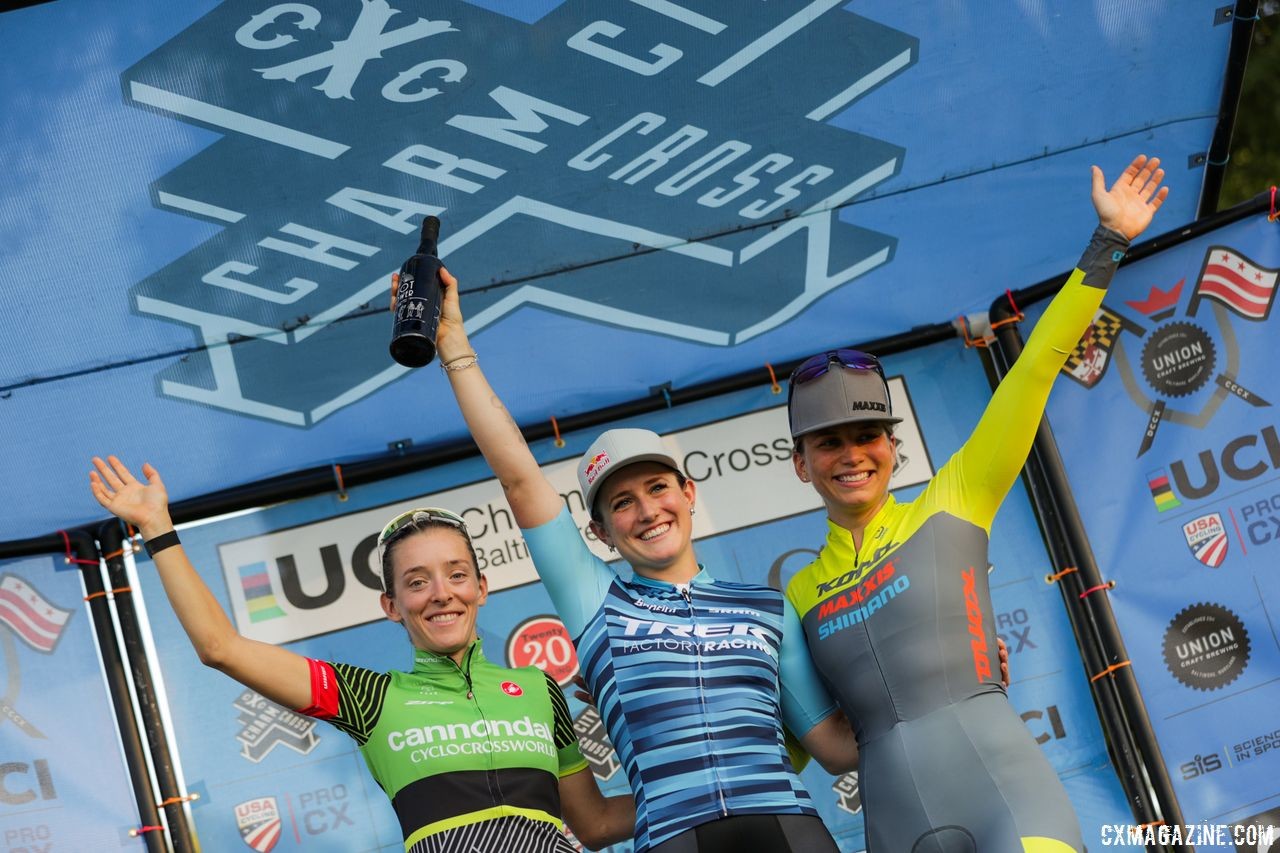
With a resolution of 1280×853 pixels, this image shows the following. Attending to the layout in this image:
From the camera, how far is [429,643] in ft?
10.9

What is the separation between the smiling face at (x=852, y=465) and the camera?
3.30 m

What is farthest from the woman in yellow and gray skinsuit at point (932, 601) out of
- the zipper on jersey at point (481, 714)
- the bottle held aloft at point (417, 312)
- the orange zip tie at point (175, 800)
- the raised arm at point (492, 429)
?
the orange zip tie at point (175, 800)

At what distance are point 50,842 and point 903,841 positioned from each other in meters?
2.48

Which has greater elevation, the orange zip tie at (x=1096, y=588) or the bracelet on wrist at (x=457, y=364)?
the bracelet on wrist at (x=457, y=364)

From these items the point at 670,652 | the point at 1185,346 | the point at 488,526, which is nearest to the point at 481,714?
the point at 670,652

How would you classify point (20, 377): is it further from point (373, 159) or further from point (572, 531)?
point (572, 531)

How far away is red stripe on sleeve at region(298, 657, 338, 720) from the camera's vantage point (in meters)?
3.13

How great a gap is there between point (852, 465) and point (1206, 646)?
178cm

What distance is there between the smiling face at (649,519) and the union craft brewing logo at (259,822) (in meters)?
1.56

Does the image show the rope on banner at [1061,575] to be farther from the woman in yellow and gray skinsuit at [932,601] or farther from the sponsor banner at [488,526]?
the woman in yellow and gray skinsuit at [932,601]

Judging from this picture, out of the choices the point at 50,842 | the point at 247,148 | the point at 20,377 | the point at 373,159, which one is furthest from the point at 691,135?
the point at 50,842

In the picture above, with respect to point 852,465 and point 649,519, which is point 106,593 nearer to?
point 649,519

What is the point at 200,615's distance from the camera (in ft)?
9.71

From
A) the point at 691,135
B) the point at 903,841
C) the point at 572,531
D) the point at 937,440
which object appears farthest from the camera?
the point at 937,440
